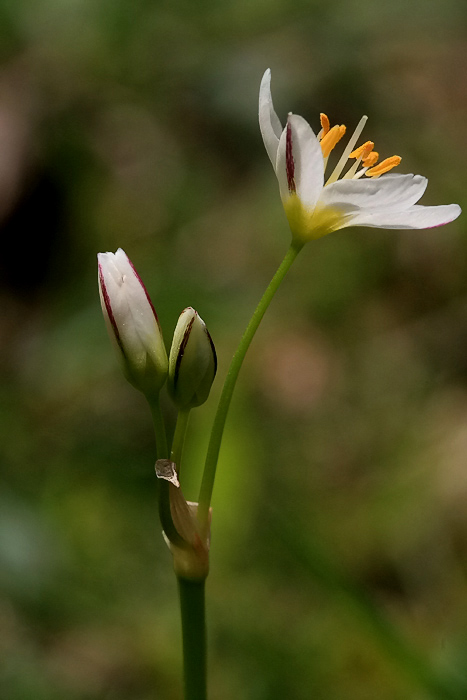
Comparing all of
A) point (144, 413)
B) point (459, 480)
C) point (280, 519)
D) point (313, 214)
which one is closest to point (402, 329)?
point (459, 480)

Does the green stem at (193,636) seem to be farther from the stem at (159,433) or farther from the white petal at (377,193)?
the white petal at (377,193)

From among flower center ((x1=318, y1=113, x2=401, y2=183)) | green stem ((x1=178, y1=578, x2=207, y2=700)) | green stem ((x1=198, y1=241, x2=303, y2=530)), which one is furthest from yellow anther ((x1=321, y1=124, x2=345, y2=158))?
green stem ((x1=178, y1=578, x2=207, y2=700))

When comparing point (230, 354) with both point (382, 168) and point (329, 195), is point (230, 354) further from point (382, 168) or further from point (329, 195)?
point (329, 195)

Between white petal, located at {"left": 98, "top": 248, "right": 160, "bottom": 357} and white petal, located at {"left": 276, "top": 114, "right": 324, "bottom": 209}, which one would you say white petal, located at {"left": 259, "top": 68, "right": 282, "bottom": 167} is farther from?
white petal, located at {"left": 98, "top": 248, "right": 160, "bottom": 357}

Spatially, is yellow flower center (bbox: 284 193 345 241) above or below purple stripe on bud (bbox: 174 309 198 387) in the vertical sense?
above

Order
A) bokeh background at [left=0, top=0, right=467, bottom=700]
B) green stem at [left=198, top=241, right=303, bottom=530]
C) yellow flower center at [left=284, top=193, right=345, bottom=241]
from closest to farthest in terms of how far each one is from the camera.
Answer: green stem at [left=198, top=241, right=303, bottom=530] < yellow flower center at [left=284, top=193, right=345, bottom=241] < bokeh background at [left=0, top=0, right=467, bottom=700]

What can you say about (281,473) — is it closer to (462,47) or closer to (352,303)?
(352,303)

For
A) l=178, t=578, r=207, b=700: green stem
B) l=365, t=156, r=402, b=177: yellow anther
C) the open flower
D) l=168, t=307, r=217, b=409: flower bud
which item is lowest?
l=178, t=578, r=207, b=700: green stem
